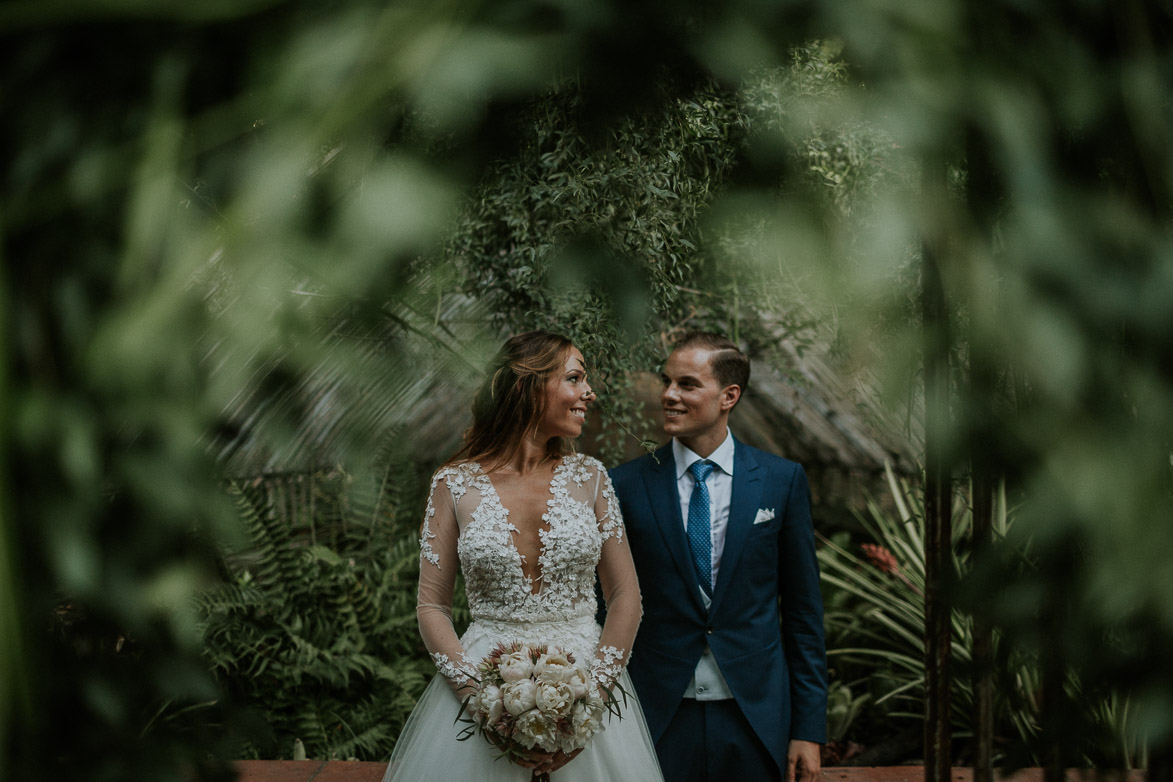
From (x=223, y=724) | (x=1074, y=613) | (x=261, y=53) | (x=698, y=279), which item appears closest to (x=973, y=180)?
(x=1074, y=613)

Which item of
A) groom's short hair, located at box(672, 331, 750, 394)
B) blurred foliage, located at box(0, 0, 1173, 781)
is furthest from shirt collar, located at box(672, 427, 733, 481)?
blurred foliage, located at box(0, 0, 1173, 781)

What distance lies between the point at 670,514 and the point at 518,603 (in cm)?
53

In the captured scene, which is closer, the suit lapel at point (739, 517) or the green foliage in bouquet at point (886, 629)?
the suit lapel at point (739, 517)

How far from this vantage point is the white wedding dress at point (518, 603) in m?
2.39

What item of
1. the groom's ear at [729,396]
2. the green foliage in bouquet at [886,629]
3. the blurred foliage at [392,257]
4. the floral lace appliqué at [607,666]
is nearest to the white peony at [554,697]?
the floral lace appliqué at [607,666]

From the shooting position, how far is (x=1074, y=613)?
0.36 metres

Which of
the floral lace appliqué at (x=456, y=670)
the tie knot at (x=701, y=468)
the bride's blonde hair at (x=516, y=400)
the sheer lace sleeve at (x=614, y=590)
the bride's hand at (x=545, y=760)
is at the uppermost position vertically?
the bride's blonde hair at (x=516, y=400)

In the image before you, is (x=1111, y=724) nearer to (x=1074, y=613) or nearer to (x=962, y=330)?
(x=1074, y=613)

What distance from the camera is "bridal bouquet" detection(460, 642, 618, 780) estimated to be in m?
2.02

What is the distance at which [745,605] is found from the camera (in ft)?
8.68

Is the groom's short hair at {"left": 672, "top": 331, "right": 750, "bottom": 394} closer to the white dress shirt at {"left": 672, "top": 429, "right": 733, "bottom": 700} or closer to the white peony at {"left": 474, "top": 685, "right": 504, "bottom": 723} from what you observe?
the white dress shirt at {"left": 672, "top": 429, "right": 733, "bottom": 700}

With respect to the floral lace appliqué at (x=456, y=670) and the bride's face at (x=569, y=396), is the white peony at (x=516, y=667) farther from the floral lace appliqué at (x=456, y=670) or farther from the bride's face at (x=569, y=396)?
the bride's face at (x=569, y=396)

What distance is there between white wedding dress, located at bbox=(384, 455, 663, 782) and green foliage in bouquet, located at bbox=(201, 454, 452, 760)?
69.1 inches

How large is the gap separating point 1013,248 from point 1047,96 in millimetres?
72
